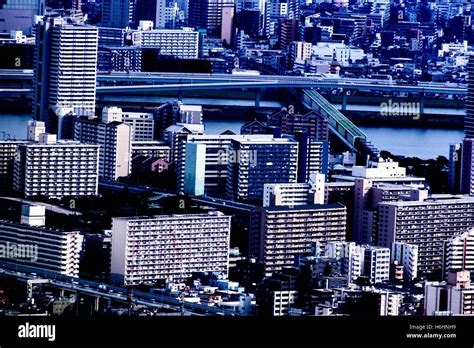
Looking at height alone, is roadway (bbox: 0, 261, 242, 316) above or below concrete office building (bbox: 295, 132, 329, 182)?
above

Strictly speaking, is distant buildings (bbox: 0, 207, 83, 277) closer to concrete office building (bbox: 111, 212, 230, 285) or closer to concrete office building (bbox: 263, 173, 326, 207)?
concrete office building (bbox: 111, 212, 230, 285)

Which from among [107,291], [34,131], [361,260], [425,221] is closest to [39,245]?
[361,260]

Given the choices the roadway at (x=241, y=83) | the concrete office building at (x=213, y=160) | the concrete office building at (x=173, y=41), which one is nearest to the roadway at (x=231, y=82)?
the roadway at (x=241, y=83)

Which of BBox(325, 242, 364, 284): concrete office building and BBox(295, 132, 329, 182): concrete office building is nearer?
BBox(325, 242, 364, 284): concrete office building

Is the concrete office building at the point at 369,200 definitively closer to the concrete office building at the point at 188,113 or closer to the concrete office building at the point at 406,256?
the concrete office building at the point at 406,256

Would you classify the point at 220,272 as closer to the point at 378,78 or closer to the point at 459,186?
the point at 459,186

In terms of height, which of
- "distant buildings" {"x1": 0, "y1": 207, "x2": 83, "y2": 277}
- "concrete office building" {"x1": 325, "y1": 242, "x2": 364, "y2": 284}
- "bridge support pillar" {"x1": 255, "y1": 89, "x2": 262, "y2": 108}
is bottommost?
"concrete office building" {"x1": 325, "y1": 242, "x2": 364, "y2": 284}

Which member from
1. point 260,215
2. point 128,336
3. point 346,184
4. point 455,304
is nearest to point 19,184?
point 260,215

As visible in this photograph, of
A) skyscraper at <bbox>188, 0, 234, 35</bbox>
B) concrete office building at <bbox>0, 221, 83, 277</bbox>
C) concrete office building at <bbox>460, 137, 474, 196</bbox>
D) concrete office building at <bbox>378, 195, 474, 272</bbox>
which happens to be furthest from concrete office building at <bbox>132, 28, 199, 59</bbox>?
concrete office building at <bbox>0, 221, 83, 277</bbox>
